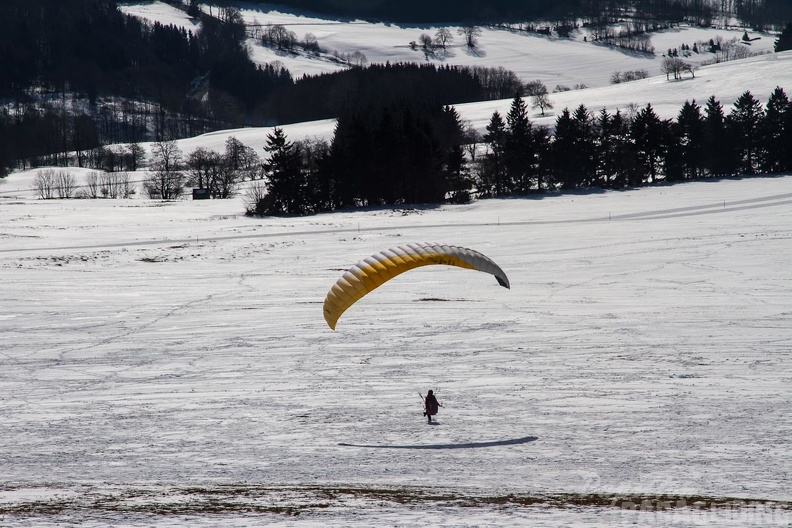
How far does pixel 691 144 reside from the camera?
3041 inches

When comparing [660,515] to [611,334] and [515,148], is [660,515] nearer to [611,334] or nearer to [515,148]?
[611,334]

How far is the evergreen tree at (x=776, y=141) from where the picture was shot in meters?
77.6

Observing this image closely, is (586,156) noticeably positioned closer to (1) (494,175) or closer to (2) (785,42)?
(1) (494,175)

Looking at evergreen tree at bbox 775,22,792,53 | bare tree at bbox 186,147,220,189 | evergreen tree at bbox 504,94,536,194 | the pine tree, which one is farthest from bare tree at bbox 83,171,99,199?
evergreen tree at bbox 775,22,792,53

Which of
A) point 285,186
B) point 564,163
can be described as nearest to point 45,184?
point 285,186

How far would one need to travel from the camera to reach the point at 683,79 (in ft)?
447

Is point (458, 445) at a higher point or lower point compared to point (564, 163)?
lower

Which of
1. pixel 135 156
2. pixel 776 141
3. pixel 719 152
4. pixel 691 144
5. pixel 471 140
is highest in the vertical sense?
pixel 135 156

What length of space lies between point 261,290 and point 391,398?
1575 centimetres

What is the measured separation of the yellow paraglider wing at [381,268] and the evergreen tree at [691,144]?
65948mm

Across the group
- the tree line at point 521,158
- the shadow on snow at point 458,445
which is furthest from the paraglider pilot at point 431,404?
the tree line at point 521,158

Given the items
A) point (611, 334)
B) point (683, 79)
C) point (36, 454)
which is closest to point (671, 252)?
point (611, 334)

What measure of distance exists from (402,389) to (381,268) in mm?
3934

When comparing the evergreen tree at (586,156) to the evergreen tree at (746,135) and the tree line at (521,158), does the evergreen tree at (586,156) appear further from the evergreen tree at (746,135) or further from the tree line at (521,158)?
the evergreen tree at (746,135)
